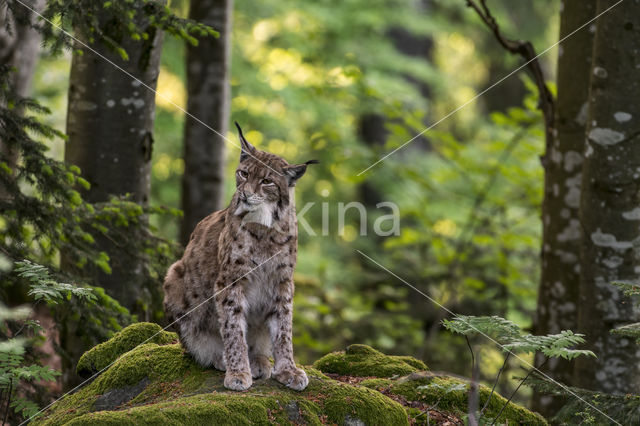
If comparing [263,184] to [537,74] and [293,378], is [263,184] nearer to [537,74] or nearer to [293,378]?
[293,378]

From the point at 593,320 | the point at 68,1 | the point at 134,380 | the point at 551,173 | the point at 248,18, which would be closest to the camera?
the point at 134,380

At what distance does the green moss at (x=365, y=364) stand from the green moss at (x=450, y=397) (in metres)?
0.28

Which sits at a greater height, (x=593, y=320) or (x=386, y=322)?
(x=593, y=320)

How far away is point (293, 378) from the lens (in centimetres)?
372

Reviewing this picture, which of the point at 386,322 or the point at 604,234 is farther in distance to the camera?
the point at 386,322

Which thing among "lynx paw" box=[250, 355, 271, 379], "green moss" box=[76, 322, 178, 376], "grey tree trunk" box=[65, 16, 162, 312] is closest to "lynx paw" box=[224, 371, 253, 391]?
"lynx paw" box=[250, 355, 271, 379]

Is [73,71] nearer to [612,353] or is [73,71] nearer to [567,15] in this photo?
[567,15]

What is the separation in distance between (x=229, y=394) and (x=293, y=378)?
422 mm

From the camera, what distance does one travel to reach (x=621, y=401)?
3.58m

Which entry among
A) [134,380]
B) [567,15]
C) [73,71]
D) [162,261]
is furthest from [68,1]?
[567,15]

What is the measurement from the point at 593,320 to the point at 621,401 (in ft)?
3.94

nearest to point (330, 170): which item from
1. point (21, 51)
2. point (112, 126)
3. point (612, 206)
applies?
point (21, 51)

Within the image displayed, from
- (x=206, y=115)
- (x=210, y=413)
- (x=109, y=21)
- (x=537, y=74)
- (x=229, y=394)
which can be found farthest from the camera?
(x=206, y=115)

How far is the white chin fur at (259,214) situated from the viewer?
3.79 meters
